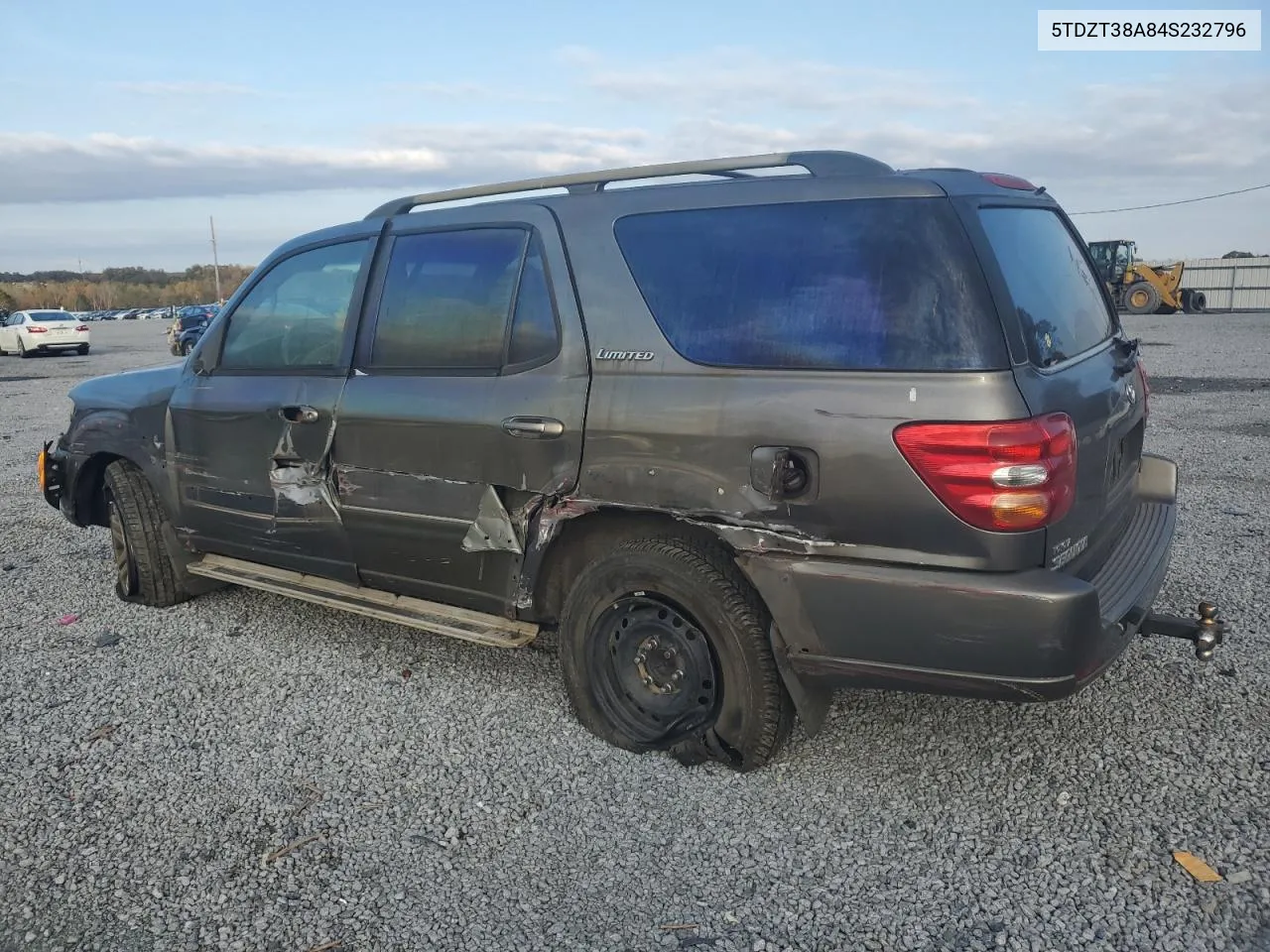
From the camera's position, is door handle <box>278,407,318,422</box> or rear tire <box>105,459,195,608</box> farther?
rear tire <box>105,459,195,608</box>

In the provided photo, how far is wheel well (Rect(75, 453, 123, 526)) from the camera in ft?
17.9

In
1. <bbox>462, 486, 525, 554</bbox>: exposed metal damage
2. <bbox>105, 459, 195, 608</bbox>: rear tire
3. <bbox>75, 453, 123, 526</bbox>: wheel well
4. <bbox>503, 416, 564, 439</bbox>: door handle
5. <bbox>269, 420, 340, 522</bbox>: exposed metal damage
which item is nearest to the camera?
<bbox>503, 416, 564, 439</bbox>: door handle

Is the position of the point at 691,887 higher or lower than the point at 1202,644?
lower

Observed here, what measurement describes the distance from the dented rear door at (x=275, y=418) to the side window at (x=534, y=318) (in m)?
0.90

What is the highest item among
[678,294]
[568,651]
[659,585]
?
[678,294]

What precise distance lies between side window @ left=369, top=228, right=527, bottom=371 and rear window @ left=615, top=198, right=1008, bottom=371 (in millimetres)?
575

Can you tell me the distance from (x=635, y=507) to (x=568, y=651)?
68 centimetres

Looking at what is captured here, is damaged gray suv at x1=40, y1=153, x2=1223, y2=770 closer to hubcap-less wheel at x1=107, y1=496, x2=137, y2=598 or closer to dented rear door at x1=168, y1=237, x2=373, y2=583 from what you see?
dented rear door at x1=168, y1=237, x2=373, y2=583

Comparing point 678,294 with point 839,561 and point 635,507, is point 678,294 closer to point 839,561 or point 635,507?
point 635,507

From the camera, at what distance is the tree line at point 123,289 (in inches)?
3410

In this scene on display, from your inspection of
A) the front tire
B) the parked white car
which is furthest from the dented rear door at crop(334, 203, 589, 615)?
the parked white car

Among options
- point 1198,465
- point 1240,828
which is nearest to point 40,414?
point 1198,465

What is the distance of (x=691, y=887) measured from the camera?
9.34 ft

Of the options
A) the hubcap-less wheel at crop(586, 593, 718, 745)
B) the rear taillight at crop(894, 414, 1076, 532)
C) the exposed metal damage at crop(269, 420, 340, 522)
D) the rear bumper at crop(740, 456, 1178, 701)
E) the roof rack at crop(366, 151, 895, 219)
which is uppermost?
the roof rack at crop(366, 151, 895, 219)
